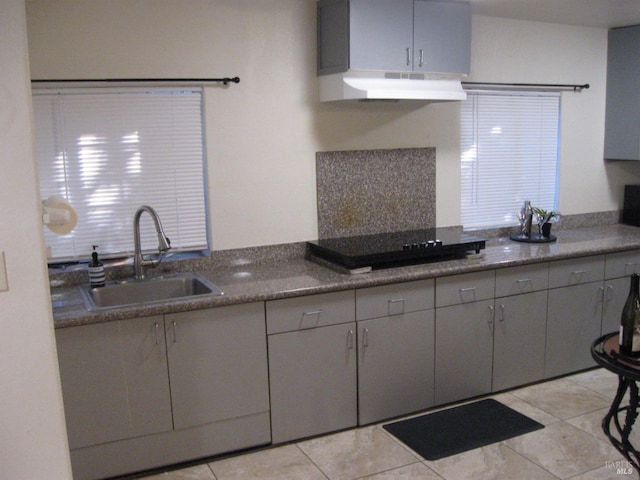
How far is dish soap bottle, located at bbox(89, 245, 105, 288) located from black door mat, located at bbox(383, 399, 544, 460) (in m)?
1.69

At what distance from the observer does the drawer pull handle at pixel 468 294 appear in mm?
3482

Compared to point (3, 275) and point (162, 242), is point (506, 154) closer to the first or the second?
point (162, 242)

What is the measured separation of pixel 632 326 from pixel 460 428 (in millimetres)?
1151

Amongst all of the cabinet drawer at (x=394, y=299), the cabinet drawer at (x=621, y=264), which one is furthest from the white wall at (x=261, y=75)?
the cabinet drawer at (x=621, y=264)

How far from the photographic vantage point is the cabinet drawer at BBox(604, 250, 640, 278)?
3971 mm

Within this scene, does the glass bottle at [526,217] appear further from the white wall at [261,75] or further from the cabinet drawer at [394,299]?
the cabinet drawer at [394,299]

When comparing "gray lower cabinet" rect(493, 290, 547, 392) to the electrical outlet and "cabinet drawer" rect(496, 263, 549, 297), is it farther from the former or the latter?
the electrical outlet

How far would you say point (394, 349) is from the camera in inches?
132

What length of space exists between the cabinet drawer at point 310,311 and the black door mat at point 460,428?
70 centimetres

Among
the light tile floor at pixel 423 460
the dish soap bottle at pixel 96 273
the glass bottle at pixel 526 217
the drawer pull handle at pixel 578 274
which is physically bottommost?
the light tile floor at pixel 423 460

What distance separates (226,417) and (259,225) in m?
1.11

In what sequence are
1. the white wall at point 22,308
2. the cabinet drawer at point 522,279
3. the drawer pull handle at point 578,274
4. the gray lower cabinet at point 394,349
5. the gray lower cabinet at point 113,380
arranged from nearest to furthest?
1. the white wall at point 22,308
2. the gray lower cabinet at point 113,380
3. the gray lower cabinet at point 394,349
4. the cabinet drawer at point 522,279
5. the drawer pull handle at point 578,274

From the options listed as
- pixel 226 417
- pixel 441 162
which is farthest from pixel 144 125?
pixel 441 162

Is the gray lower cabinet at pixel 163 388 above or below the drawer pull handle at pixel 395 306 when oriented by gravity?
below
